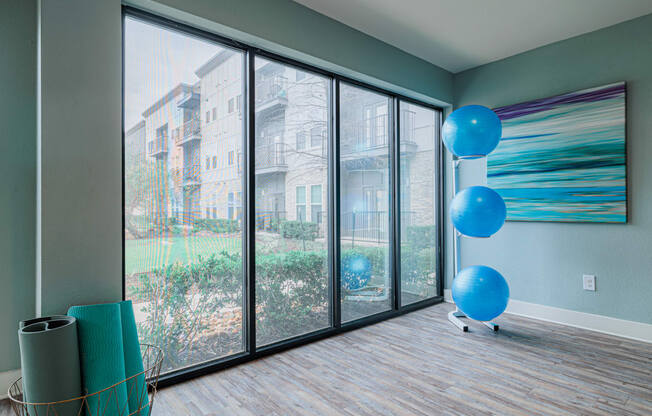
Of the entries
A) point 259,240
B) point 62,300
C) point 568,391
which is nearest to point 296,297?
point 259,240

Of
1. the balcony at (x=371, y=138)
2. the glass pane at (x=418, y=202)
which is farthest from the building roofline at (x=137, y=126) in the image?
the glass pane at (x=418, y=202)

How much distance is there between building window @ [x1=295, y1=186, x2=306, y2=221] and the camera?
9.58ft

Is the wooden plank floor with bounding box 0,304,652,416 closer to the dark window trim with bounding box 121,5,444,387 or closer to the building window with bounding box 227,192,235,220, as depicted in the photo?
the dark window trim with bounding box 121,5,444,387

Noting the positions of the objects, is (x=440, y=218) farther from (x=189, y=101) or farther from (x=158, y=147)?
(x=158, y=147)

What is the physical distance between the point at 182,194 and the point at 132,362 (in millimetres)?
997

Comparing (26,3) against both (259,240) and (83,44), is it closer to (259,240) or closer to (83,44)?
(83,44)

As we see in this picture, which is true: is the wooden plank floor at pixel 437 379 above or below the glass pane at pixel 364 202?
below

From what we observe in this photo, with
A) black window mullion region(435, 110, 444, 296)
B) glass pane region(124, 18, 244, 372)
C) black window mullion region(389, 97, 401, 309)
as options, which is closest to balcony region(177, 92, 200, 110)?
glass pane region(124, 18, 244, 372)

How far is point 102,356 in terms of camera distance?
1578mm

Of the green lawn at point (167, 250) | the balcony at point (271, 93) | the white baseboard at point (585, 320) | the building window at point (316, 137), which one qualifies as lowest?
the white baseboard at point (585, 320)

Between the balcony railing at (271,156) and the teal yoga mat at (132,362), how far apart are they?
128cm

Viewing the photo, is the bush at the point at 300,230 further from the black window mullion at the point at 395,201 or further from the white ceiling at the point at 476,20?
the white ceiling at the point at 476,20

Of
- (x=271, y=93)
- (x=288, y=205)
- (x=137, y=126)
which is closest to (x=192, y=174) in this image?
(x=137, y=126)

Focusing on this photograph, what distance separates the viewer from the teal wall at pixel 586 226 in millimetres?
2957
